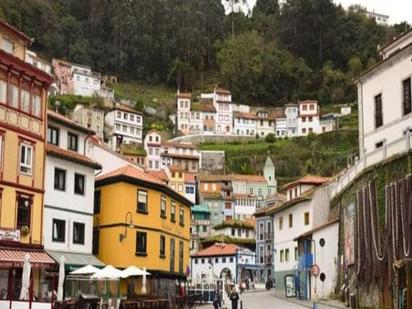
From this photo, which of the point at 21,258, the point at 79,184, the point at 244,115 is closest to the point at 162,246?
the point at 79,184

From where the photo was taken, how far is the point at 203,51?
7721 inches

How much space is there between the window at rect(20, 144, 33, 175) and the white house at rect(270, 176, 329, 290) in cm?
2376

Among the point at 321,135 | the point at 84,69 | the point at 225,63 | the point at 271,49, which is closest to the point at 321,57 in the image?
the point at 271,49

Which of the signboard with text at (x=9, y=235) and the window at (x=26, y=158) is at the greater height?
the window at (x=26, y=158)

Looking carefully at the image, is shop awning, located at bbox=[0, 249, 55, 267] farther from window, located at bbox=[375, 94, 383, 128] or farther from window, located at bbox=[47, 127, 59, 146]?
window, located at bbox=[375, 94, 383, 128]

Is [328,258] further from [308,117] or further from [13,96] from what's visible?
[308,117]

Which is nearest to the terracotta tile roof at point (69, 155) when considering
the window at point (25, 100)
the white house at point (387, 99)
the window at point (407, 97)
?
the window at point (25, 100)

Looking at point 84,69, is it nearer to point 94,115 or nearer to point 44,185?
point 94,115

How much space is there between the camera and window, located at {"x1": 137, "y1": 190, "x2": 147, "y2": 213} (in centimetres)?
4519

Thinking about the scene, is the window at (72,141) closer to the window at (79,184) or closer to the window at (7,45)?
the window at (79,184)

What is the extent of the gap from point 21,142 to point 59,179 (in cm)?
Result: 496

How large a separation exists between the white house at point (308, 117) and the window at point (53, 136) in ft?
424

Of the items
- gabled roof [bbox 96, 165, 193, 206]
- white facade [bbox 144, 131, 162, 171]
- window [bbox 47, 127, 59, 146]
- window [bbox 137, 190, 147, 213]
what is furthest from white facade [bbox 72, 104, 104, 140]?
window [bbox 47, 127, 59, 146]

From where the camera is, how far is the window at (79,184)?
4178 cm
